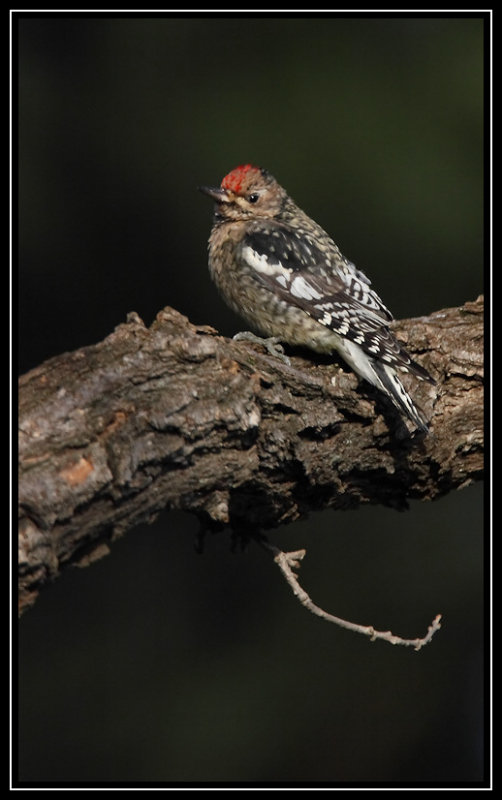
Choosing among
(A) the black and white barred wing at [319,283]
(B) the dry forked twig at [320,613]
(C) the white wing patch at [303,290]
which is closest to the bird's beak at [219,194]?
(A) the black and white barred wing at [319,283]

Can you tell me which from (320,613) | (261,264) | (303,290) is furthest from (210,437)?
(261,264)

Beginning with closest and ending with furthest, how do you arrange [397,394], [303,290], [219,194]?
[397,394]
[303,290]
[219,194]

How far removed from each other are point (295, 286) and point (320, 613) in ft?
4.05

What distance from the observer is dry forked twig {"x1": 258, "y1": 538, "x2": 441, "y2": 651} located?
249 cm

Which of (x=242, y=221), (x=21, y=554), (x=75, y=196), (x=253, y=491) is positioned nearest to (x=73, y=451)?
(x=21, y=554)

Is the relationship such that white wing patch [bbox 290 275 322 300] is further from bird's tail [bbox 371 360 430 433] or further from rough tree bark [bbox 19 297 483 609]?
bird's tail [bbox 371 360 430 433]

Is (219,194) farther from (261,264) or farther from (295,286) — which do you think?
(295,286)

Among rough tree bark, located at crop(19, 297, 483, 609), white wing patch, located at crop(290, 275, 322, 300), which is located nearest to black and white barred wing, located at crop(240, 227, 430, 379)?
white wing patch, located at crop(290, 275, 322, 300)

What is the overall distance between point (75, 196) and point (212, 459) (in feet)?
12.1

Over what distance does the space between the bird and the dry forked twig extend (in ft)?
1.74

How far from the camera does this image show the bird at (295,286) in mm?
2893

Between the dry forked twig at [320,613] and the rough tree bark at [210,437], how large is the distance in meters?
0.15

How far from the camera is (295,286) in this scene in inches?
130

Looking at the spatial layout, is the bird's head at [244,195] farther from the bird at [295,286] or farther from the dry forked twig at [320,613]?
the dry forked twig at [320,613]
